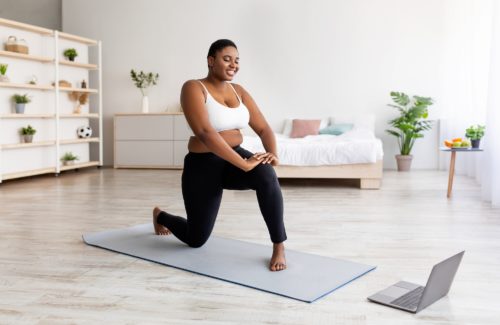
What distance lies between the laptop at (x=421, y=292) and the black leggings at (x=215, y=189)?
57 centimetres

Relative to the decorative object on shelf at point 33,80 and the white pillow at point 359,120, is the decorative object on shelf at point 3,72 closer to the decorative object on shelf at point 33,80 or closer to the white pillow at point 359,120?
the decorative object on shelf at point 33,80

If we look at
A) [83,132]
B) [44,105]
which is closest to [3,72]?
[44,105]

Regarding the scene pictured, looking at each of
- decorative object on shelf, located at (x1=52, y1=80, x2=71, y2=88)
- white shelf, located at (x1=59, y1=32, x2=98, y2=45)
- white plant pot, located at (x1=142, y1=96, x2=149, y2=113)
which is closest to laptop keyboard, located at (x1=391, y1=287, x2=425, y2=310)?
decorative object on shelf, located at (x1=52, y1=80, x2=71, y2=88)

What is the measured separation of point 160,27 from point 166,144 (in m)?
1.75

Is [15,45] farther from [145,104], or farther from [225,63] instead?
[225,63]

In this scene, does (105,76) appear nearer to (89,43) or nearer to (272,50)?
(89,43)

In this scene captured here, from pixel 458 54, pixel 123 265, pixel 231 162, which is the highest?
pixel 458 54

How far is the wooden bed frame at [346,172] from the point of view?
18.4 ft

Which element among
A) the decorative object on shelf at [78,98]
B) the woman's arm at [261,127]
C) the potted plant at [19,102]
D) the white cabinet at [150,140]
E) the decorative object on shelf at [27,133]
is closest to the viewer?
the woman's arm at [261,127]

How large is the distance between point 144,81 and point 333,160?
142 inches

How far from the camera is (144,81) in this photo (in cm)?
814

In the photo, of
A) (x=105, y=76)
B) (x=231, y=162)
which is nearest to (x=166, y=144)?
(x=105, y=76)

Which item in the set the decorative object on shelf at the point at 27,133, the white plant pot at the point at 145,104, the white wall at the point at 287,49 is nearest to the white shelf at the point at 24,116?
the decorative object on shelf at the point at 27,133

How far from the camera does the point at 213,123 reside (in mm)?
2691
